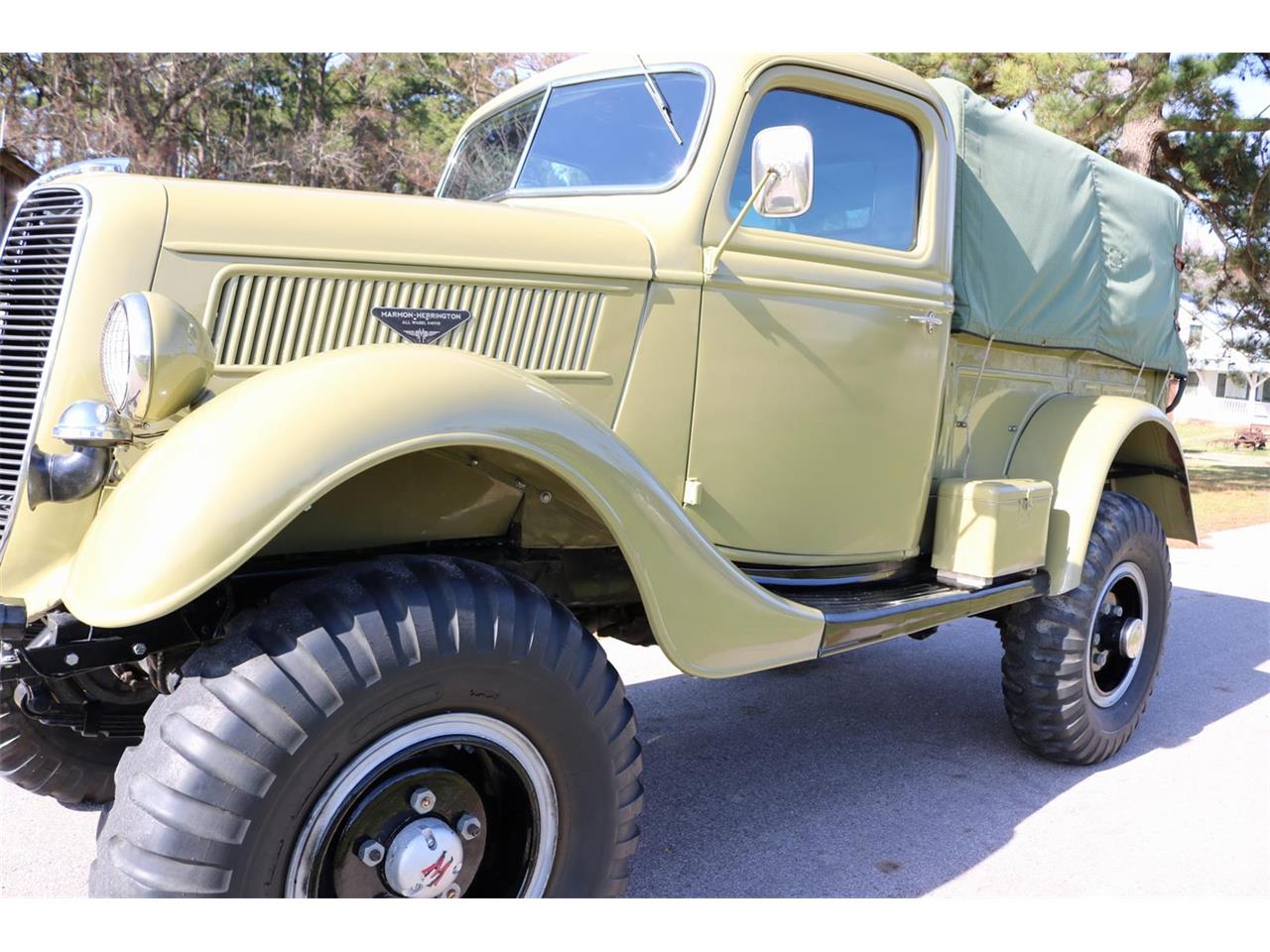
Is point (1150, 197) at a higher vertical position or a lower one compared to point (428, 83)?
lower

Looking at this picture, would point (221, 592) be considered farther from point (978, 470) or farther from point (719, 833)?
point (978, 470)

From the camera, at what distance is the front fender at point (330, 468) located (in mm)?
1752

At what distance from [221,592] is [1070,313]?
338 cm

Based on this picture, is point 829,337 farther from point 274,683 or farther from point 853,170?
point 274,683

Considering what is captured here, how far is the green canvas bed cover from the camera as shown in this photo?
3.59m

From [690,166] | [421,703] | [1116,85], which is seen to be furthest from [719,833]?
[1116,85]

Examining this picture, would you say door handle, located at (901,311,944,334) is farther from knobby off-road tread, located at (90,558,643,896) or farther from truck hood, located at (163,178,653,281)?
knobby off-road tread, located at (90,558,643,896)

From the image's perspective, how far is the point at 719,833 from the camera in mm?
3152

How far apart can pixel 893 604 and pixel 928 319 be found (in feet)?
3.18

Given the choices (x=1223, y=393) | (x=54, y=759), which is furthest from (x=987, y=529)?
(x=1223, y=393)

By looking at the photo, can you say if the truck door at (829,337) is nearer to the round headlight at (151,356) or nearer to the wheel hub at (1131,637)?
the wheel hub at (1131,637)

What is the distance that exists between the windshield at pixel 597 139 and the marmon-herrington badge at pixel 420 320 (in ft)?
2.66

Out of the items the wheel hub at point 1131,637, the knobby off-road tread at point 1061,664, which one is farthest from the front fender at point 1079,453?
the wheel hub at point 1131,637

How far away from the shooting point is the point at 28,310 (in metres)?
2.22
